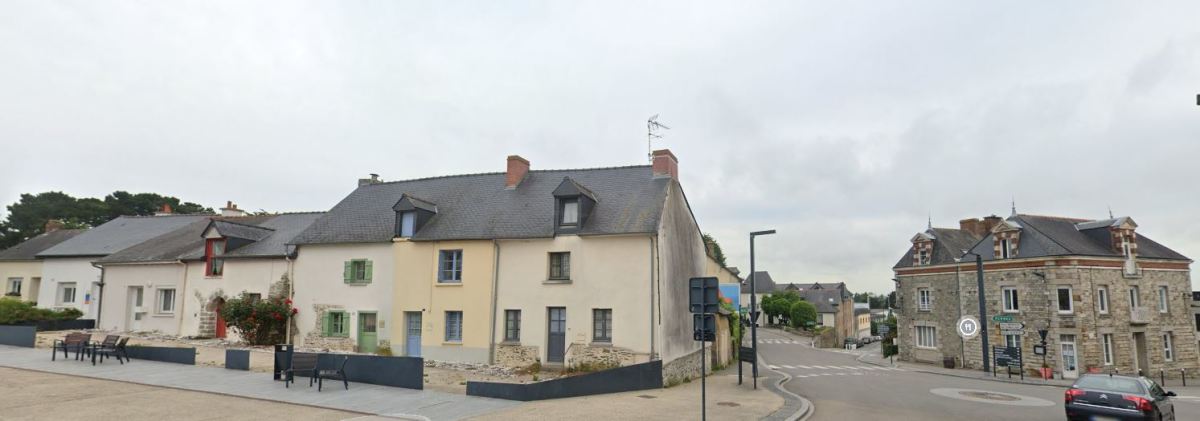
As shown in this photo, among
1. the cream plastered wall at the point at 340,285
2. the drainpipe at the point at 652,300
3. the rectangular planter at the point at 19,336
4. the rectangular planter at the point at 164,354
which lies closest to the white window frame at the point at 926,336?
the drainpipe at the point at 652,300

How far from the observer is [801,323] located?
7831 centimetres

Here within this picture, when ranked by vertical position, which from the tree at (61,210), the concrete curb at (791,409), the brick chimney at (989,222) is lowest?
the concrete curb at (791,409)

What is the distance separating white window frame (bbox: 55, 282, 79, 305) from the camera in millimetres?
31689

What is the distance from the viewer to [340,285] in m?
24.7

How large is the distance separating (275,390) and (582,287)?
9991 millimetres

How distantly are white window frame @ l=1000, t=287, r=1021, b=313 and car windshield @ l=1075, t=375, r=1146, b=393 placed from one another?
794 inches

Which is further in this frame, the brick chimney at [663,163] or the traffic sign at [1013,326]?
the traffic sign at [1013,326]

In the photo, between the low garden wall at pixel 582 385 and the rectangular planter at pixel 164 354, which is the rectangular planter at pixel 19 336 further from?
the low garden wall at pixel 582 385

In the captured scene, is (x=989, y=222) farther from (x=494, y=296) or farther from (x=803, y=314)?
(x=803, y=314)

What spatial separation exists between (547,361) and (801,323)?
6405cm

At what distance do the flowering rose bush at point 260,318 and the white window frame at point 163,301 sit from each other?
17.7 feet

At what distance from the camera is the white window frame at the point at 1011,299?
30.5 meters

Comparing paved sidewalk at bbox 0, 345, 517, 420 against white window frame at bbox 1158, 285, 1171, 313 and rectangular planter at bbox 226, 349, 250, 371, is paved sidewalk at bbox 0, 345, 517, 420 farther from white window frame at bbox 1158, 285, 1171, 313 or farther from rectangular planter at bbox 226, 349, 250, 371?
white window frame at bbox 1158, 285, 1171, 313

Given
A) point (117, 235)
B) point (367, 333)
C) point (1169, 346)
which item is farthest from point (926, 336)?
point (117, 235)
